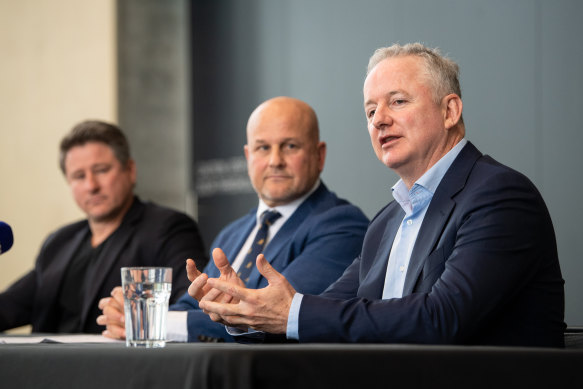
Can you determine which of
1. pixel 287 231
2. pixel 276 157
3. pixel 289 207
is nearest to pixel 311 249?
pixel 287 231

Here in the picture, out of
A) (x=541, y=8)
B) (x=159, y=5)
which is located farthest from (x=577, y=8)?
(x=159, y=5)

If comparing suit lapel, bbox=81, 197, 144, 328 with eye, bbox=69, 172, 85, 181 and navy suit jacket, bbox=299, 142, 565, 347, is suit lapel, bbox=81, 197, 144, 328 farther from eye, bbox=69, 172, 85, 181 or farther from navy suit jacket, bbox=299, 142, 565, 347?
navy suit jacket, bbox=299, 142, 565, 347

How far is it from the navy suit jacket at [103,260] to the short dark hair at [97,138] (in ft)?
0.80

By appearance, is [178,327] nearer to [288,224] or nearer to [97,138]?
[288,224]

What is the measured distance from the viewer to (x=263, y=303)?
1.68 meters

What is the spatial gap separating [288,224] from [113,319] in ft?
2.29

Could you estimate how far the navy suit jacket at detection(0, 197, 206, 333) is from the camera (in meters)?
3.28

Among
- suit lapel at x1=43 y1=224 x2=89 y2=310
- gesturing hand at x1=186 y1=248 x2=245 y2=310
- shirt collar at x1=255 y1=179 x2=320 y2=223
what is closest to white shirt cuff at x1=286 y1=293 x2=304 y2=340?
gesturing hand at x1=186 y1=248 x2=245 y2=310

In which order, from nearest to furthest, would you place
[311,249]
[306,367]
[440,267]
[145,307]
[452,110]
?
[306,367]
[145,307]
[440,267]
[452,110]
[311,249]

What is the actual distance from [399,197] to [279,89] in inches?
130

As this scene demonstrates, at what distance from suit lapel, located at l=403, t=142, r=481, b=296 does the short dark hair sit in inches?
80.7

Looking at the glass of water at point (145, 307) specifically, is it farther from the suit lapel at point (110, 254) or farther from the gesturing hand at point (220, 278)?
the suit lapel at point (110, 254)

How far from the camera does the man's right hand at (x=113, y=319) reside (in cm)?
246

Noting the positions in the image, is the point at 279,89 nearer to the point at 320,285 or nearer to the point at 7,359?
the point at 320,285
